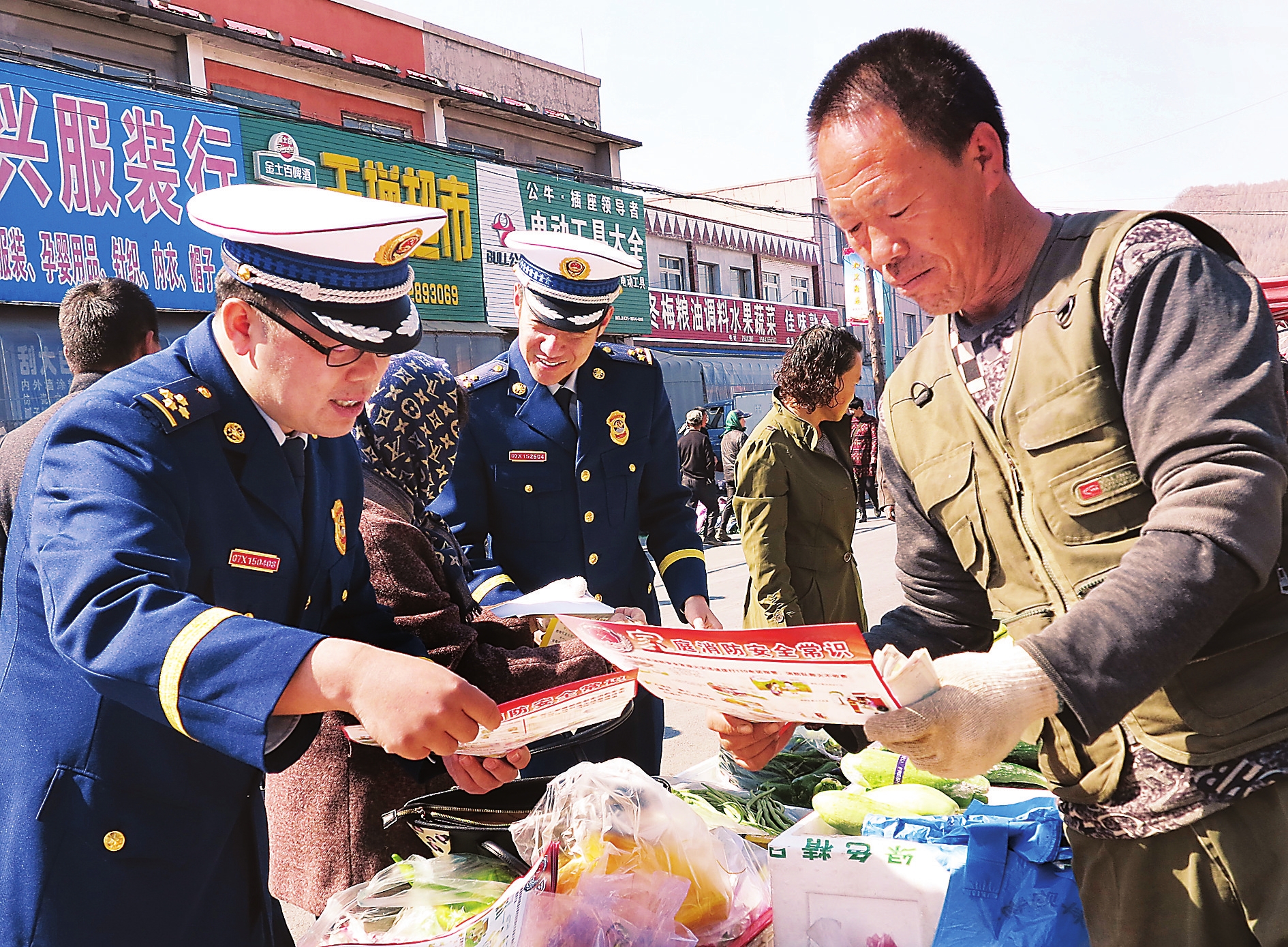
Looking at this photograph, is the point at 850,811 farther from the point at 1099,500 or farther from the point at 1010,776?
the point at 1099,500

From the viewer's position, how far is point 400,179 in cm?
1455

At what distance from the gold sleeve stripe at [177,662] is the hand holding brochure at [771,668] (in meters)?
0.47

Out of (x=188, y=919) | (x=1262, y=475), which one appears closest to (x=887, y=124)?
(x=1262, y=475)

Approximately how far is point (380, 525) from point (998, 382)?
1228 millimetres

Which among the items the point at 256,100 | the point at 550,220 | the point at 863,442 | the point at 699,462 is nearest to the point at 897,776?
the point at 699,462

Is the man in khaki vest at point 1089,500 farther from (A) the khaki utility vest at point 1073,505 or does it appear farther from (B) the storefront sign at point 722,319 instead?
(B) the storefront sign at point 722,319

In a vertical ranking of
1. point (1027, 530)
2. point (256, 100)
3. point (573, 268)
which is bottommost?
point (1027, 530)

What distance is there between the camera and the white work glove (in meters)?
1.06

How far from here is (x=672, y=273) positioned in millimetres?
22203

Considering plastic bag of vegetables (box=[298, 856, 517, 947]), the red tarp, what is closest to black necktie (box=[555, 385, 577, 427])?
plastic bag of vegetables (box=[298, 856, 517, 947])

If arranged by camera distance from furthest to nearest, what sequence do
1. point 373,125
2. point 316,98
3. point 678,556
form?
point 373,125 < point 316,98 < point 678,556

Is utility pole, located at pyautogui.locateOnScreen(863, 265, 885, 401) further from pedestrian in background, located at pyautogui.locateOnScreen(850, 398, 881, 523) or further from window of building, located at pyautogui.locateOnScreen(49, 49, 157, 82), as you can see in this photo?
window of building, located at pyautogui.locateOnScreen(49, 49, 157, 82)

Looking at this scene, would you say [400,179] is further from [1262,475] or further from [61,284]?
[1262,475]

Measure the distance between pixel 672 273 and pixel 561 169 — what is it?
441 centimetres
